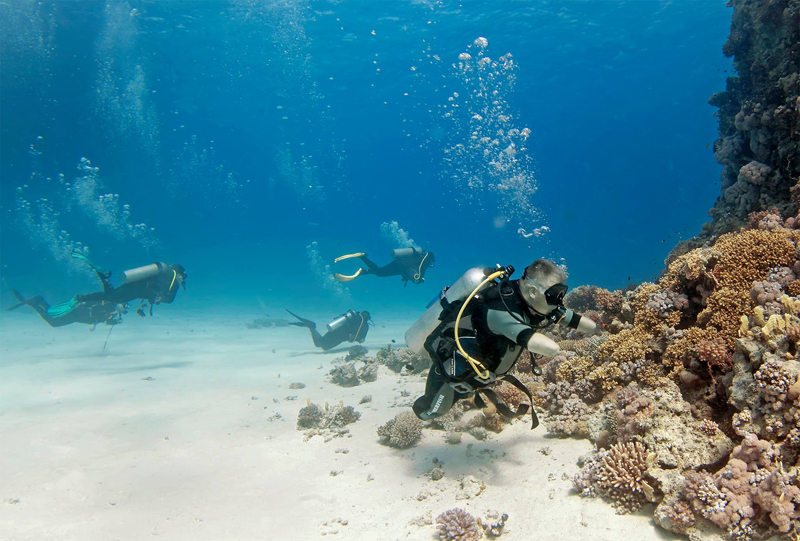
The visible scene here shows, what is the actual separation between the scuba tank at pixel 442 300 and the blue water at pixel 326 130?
28.2 meters

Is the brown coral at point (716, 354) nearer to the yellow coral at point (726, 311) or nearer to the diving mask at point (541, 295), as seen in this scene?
the yellow coral at point (726, 311)

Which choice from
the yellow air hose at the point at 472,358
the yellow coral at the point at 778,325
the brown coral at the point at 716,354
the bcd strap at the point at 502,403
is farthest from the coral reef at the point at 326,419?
the yellow coral at the point at 778,325

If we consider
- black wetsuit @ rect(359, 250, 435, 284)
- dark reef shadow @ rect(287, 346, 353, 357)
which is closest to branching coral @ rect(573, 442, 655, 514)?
black wetsuit @ rect(359, 250, 435, 284)

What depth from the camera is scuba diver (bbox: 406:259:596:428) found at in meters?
3.82

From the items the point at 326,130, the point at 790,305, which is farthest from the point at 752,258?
the point at 326,130

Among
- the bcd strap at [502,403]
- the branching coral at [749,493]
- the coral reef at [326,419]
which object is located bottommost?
the coral reef at [326,419]

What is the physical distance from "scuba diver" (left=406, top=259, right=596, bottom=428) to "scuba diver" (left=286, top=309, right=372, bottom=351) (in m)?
10.5

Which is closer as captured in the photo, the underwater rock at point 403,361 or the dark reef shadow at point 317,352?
the underwater rock at point 403,361

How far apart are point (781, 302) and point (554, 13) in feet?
120

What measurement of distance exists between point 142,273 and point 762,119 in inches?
668

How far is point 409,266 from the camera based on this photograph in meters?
15.6

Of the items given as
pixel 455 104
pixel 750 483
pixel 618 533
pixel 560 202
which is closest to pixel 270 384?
pixel 618 533

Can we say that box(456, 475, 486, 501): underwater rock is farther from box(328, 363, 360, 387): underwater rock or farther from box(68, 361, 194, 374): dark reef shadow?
box(68, 361, 194, 374): dark reef shadow

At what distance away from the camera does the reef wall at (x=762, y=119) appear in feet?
24.7
